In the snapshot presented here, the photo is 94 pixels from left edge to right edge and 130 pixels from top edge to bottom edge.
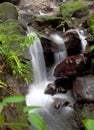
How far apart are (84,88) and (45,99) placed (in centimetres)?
91

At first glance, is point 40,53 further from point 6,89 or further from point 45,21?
point 6,89

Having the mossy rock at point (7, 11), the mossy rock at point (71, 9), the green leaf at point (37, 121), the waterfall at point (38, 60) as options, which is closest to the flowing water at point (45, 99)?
the waterfall at point (38, 60)

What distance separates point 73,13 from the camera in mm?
10266

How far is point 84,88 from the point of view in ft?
19.5

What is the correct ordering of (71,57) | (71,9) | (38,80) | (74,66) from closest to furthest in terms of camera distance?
(74,66) → (71,57) → (38,80) → (71,9)

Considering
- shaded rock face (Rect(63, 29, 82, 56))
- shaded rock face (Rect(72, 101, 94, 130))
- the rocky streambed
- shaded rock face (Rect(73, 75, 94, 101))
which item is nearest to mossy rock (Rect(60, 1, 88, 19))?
the rocky streambed

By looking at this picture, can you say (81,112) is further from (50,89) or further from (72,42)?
(72,42)

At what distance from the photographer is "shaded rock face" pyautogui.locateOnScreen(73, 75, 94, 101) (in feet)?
19.0

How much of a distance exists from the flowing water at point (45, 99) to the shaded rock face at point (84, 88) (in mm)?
285

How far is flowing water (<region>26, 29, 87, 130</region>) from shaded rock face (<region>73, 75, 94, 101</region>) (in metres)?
0.29

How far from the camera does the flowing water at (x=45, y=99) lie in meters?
5.35

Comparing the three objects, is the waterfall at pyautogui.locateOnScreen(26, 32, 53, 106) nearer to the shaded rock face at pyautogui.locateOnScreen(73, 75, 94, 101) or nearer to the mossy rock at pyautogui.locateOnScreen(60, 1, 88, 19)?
the shaded rock face at pyautogui.locateOnScreen(73, 75, 94, 101)

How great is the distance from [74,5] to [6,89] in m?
8.40

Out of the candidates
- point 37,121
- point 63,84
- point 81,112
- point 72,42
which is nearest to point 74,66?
point 63,84
